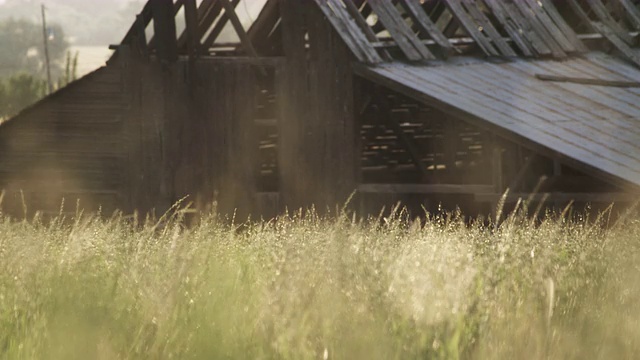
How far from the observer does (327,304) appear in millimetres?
7047

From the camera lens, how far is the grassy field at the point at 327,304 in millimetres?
6727

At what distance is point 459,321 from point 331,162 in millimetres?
12057

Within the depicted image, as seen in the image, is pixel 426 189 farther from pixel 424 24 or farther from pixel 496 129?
pixel 424 24

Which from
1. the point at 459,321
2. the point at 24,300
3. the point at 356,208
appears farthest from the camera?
the point at 356,208

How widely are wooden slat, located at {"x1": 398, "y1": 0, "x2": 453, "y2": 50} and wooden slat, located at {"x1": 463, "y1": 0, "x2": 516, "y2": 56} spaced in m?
1.08

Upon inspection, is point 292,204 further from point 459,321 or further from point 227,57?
point 459,321

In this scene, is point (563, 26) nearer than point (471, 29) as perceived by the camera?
No

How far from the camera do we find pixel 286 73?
1919cm

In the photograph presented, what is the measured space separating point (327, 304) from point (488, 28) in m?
15.4

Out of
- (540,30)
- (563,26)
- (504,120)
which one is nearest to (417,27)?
(540,30)

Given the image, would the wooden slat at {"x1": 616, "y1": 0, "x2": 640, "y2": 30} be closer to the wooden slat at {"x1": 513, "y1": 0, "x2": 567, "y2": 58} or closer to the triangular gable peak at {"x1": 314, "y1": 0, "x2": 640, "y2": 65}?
the triangular gable peak at {"x1": 314, "y1": 0, "x2": 640, "y2": 65}

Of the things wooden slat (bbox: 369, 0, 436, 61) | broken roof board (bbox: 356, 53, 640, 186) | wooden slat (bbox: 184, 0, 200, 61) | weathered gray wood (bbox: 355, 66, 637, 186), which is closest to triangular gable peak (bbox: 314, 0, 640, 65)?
wooden slat (bbox: 369, 0, 436, 61)

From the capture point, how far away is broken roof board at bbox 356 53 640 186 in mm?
15633

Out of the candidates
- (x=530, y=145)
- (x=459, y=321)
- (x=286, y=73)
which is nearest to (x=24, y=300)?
(x=459, y=321)
